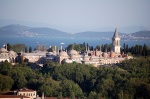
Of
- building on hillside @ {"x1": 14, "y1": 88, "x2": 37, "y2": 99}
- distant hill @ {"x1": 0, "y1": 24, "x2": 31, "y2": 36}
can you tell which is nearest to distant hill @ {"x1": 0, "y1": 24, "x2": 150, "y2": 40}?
distant hill @ {"x1": 0, "y1": 24, "x2": 31, "y2": 36}

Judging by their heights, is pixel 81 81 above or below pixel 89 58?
below

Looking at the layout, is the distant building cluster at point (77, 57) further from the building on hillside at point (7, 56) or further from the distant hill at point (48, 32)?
the distant hill at point (48, 32)

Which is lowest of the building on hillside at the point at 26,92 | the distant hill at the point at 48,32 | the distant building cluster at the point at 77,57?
A: the distant hill at the point at 48,32

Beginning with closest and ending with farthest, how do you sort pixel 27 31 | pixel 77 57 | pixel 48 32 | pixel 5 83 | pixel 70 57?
1. pixel 5 83
2. pixel 70 57
3. pixel 77 57
4. pixel 27 31
5. pixel 48 32

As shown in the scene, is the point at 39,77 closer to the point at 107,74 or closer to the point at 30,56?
the point at 107,74

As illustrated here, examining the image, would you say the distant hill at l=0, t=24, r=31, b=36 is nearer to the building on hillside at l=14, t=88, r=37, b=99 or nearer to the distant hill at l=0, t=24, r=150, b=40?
the distant hill at l=0, t=24, r=150, b=40

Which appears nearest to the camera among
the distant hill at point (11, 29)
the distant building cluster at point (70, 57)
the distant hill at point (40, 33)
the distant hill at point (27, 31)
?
the distant building cluster at point (70, 57)

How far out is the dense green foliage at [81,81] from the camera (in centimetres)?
2841

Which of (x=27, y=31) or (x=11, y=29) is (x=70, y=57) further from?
(x=27, y=31)

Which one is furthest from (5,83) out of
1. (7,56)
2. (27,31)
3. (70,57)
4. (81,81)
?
(27,31)

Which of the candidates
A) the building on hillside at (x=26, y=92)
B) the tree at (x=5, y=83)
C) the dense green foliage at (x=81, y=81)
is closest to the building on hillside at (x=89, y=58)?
the dense green foliage at (x=81, y=81)

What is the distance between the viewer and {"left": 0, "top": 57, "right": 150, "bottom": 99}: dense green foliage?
28406mm

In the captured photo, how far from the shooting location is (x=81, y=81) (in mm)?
33125

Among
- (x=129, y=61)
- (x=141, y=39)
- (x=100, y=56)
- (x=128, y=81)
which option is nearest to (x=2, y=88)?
(x=128, y=81)
